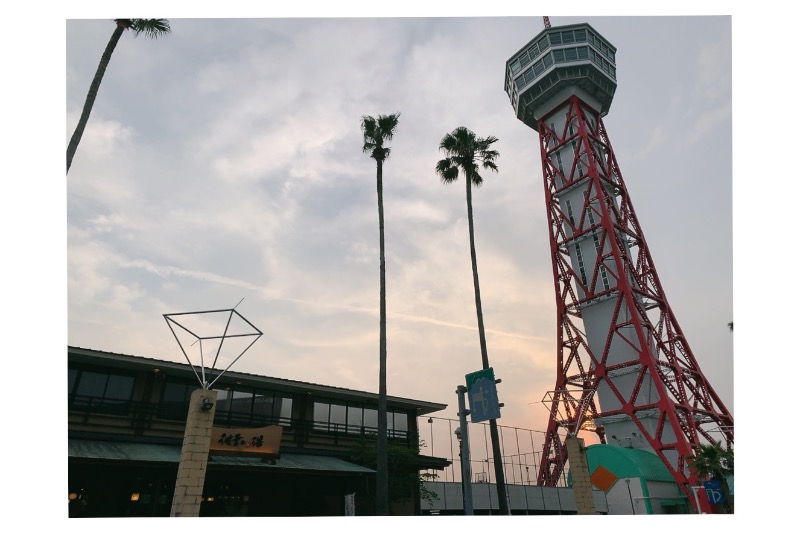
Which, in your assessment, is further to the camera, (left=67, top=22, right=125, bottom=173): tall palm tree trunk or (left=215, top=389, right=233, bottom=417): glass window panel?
(left=215, top=389, right=233, bottom=417): glass window panel

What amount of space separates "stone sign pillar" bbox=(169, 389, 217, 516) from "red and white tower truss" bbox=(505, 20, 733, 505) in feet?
125

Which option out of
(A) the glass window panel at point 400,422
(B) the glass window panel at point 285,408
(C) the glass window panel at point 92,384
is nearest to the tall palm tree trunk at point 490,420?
(A) the glass window panel at point 400,422

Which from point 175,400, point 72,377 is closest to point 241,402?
point 175,400

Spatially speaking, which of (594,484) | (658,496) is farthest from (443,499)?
(658,496)

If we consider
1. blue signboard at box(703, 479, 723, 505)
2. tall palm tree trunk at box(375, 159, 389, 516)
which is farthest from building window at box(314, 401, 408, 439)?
blue signboard at box(703, 479, 723, 505)

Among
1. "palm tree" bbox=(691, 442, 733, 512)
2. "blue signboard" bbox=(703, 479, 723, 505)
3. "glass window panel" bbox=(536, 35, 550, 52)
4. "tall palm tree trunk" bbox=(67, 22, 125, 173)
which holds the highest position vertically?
"glass window panel" bbox=(536, 35, 550, 52)

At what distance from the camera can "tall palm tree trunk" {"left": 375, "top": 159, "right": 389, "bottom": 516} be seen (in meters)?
24.3

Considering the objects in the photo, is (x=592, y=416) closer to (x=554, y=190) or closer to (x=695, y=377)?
(x=695, y=377)

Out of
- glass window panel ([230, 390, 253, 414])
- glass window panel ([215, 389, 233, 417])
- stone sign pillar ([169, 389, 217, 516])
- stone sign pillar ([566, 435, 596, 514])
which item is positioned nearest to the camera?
stone sign pillar ([169, 389, 217, 516])

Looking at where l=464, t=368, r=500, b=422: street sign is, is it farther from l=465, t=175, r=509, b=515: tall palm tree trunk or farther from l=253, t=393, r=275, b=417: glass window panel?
l=253, t=393, r=275, b=417: glass window panel

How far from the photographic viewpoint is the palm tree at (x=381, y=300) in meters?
24.4

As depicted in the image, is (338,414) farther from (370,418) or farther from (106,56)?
(106,56)

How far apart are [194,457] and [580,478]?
58.9ft

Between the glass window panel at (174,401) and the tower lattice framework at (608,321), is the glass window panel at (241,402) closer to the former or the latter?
the glass window panel at (174,401)
